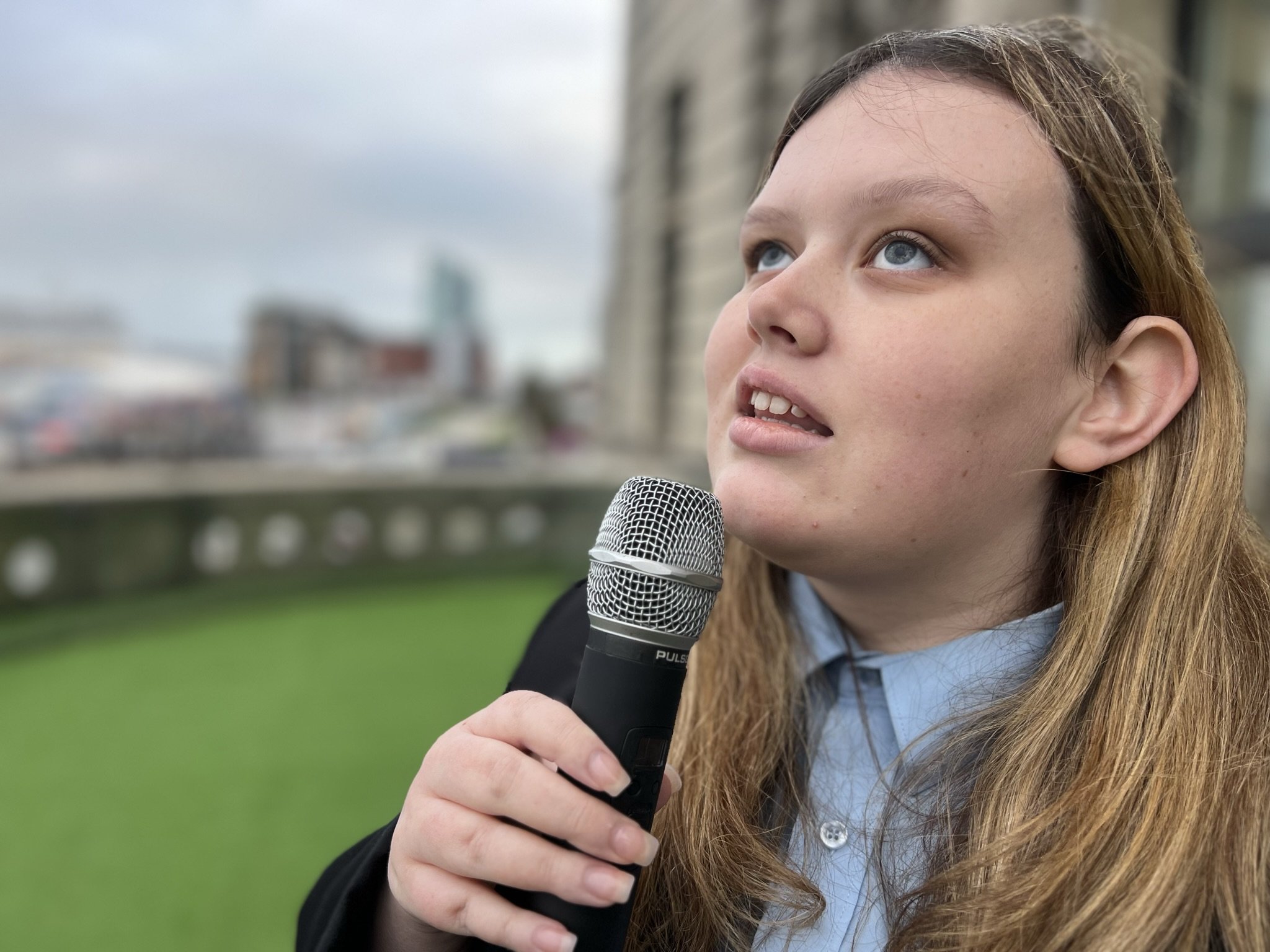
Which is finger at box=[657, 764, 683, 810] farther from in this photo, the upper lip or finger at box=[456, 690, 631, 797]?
the upper lip

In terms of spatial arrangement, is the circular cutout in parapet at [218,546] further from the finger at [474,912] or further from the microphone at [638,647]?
the microphone at [638,647]

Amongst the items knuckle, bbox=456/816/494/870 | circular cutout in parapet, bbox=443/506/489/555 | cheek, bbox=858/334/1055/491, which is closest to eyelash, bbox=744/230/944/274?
cheek, bbox=858/334/1055/491

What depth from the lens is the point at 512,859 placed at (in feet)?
2.93

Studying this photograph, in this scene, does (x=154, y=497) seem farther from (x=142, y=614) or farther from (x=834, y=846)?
(x=834, y=846)

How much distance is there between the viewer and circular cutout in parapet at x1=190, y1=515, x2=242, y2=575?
28.1 ft

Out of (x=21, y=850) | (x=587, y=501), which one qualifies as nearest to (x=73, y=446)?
(x=587, y=501)

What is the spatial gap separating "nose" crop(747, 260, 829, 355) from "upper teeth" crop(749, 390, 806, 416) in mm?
58

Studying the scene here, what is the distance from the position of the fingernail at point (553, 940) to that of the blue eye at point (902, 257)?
83cm

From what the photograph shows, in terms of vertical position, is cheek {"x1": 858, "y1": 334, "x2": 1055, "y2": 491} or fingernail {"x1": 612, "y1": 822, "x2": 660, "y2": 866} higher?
cheek {"x1": 858, "y1": 334, "x2": 1055, "y2": 491}

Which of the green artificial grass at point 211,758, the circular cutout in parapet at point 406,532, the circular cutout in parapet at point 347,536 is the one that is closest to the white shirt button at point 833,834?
the green artificial grass at point 211,758

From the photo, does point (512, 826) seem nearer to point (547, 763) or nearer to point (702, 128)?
point (547, 763)

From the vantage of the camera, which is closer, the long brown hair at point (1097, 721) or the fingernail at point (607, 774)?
the fingernail at point (607, 774)

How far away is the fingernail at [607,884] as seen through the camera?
853mm

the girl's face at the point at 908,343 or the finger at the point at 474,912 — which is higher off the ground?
the girl's face at the point at 908,343
